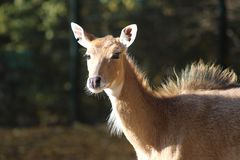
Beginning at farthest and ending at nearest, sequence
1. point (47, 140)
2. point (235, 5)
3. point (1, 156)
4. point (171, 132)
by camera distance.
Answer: point (235, 5) → point (47, 140) → point (1, 156) → point (171, 132)

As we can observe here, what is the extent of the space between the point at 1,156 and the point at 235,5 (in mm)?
5307

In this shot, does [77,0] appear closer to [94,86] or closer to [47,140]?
[47,140]

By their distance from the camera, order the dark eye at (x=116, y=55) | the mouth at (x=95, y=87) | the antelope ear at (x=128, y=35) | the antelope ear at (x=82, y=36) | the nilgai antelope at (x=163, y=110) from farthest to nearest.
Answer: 1. the antelope ear at (x=82, y=36)
2. the antelope ear at (x=128, y=35)
3. the dark eye at (x=116, y=55)
4. the nilgai antelope at (x=163, y=110)
5. the mouth at (x=95, y=87)

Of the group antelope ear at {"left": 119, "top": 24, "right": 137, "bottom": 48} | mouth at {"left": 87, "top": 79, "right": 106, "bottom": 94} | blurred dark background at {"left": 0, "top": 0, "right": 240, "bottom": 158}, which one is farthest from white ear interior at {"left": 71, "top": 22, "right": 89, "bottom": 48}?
blurred dark background at {"left": 0, "top": 0, "right": 240, "bottom": 158}

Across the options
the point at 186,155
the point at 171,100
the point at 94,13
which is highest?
the point at 94,13

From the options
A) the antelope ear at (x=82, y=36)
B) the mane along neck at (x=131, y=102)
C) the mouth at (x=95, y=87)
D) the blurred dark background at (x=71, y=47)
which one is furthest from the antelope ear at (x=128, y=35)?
the blurred dark background at (x=71, y=47)

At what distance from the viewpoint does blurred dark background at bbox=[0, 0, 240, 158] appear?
41.3 ft

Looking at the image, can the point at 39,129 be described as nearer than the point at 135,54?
Yes

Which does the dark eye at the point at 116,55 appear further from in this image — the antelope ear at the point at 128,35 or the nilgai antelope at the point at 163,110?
the antelope ear at the point at 128,35

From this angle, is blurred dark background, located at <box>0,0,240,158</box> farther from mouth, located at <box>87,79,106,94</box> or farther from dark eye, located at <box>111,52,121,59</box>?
mouth, located at <box>87,79,106,94</box>

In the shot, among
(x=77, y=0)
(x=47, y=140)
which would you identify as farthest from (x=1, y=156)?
(x=77, y=0)

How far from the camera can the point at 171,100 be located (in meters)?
6.62

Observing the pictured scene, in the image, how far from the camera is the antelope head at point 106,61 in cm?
599

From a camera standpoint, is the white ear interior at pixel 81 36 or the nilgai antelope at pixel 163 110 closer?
the nilgai antelope at pixel 163 110
